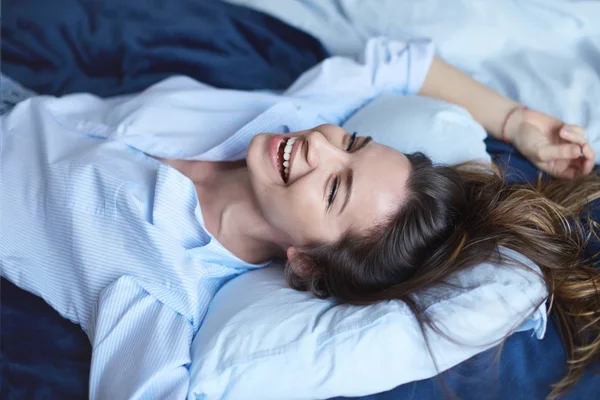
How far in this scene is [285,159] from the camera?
1.15 metres

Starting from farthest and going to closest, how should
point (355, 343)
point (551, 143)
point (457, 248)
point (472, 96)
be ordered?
point (472, 96) → point (551, 143) → point (457, 248) → point (355, 343)

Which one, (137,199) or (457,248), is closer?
(457,248)

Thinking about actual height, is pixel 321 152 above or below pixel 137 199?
above

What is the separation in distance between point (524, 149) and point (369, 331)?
694mm

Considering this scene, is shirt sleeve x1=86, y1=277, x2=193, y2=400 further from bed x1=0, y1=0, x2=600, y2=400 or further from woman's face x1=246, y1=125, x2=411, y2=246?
bed x1=0, y1=0, x2=600, y2=400

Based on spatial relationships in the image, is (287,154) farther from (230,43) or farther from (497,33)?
(497,33)

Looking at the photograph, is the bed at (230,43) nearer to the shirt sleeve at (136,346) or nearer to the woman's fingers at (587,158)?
the woman's fingers at (587,158)

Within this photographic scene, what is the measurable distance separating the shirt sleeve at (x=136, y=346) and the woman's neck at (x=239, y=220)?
22 centimetres

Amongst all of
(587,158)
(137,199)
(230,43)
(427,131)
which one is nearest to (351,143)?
(427,131)

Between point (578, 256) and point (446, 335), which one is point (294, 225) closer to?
point (446, 335)

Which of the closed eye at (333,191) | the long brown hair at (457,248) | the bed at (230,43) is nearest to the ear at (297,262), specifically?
the long brown hair at (457,248)

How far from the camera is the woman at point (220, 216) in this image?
1056 millimetres

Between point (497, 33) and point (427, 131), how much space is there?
507 mm

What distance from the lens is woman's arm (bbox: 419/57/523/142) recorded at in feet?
4.75
